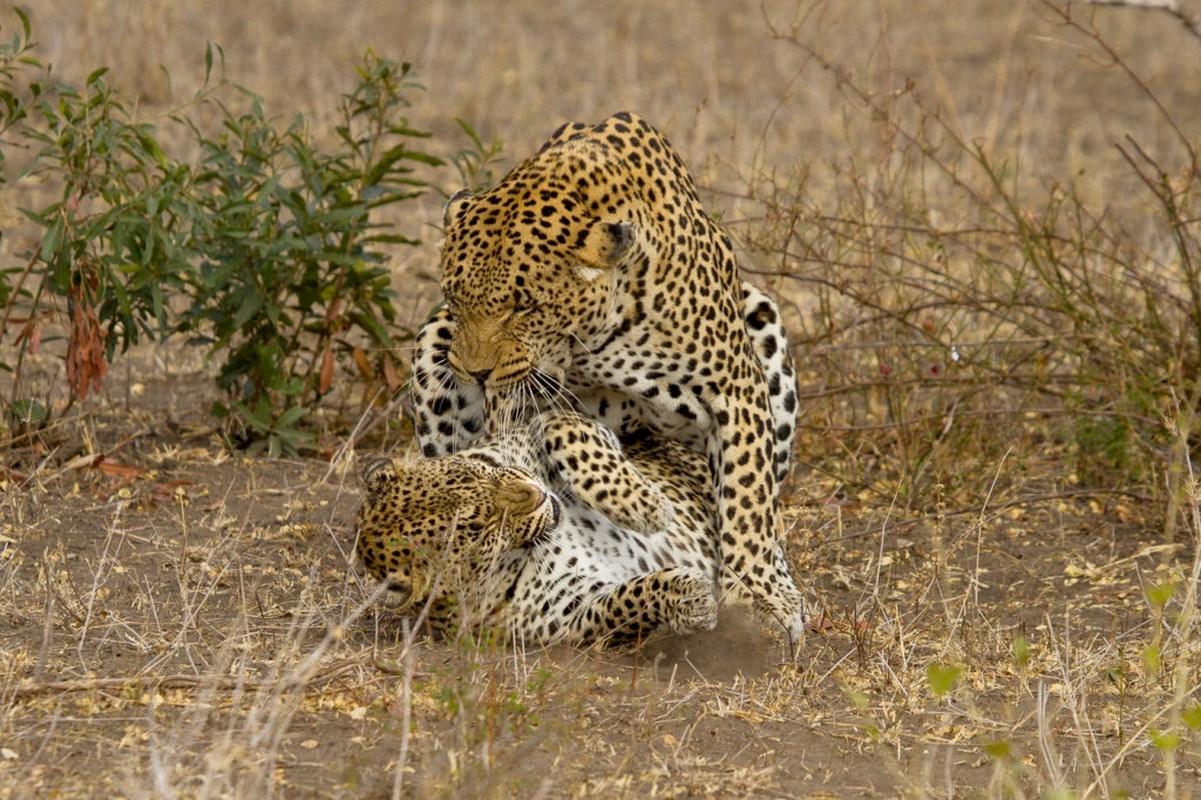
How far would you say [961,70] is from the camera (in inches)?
612

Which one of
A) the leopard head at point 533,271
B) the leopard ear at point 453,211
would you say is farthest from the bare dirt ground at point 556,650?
the leopard ear at point 453,211

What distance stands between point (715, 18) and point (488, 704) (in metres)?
12.7

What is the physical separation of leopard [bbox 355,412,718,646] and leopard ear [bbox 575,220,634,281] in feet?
1.87

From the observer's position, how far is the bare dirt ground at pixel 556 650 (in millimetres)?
4723

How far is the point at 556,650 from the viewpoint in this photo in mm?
5957

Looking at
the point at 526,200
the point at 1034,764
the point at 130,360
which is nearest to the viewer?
the point at 1034,764

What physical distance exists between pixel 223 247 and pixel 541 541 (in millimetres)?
2351

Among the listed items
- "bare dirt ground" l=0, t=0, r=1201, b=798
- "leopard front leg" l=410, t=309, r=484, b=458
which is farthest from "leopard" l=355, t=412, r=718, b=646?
"leopard front leg" l=410, t=309, r=484, b=458

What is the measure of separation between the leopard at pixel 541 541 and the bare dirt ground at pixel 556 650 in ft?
0.48

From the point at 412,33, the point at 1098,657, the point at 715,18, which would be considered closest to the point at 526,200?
the point at 1098,657

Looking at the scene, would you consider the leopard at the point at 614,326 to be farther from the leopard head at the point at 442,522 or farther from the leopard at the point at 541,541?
the leopard head at the point at 442,522

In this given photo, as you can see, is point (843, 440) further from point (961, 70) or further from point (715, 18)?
point (715, 18)

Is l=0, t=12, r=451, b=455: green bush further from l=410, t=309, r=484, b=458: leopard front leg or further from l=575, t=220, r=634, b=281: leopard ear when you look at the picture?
l=575, t=220, r=634, b=281: leopard ear

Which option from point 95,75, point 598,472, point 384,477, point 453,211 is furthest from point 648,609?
point 95,75
